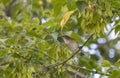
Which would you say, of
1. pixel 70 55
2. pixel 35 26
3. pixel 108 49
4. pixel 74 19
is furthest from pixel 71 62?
pixel 108 49

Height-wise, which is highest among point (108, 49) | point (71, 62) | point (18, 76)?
point (108, 49)

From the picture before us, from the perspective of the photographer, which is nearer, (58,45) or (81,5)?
(81,5)

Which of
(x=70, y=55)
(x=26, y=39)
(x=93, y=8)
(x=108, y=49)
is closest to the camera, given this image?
(x=93, y=8)

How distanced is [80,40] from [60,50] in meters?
0.19

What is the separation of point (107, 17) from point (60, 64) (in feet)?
1.18

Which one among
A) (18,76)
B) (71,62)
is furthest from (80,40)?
(18,76)

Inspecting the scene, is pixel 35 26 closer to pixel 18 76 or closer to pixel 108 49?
pixel 18 76

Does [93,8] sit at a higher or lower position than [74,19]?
lower

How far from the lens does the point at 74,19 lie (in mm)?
2316

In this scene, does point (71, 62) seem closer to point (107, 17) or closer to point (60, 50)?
point (60, 50)

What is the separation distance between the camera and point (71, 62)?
2.21 m

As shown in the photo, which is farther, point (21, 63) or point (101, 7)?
point (21, 63)

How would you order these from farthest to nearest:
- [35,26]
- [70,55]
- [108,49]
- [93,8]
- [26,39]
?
1. [108,49]
2. [35,26]
3. [26,39]
4. [70,55]
5. [93,8]

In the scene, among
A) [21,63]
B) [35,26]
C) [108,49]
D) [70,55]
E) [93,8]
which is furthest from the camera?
[108,49]
